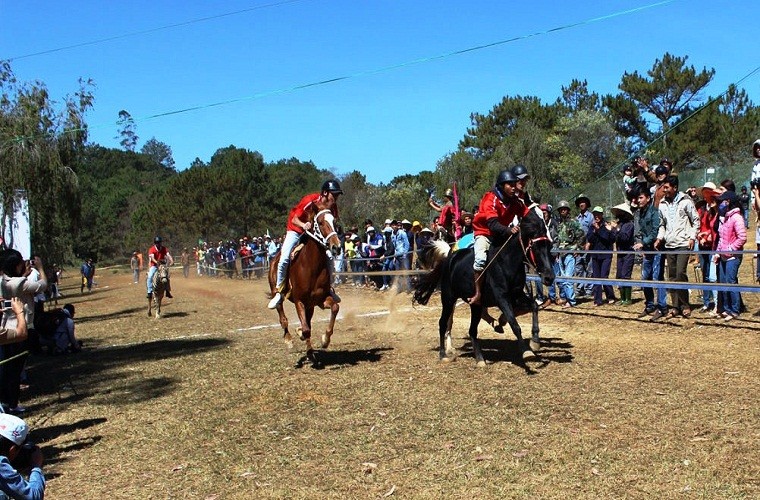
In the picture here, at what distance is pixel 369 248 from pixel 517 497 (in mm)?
20667

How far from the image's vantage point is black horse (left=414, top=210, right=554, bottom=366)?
9.86 meters

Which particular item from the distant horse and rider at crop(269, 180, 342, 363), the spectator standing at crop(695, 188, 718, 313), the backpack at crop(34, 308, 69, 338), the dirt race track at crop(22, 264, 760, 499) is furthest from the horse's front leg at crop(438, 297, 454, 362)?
the backpack at crop(34, 308, 69, 338)

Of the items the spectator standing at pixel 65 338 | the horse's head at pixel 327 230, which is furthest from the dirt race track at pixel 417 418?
the horse's head at pixel 327 230

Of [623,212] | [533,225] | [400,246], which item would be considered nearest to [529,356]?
[533,225]

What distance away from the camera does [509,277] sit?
10070 millimetres

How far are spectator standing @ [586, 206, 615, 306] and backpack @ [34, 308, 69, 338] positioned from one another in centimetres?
1147

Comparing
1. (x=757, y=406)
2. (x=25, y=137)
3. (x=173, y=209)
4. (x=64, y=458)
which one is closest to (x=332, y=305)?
(x=64, y=458)

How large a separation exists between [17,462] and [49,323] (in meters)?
10.6

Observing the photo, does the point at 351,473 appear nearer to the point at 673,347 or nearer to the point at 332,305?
the point at 332,305

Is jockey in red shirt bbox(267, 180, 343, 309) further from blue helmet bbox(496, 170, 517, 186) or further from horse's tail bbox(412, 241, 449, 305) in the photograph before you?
blue helmet bbox(496, 170, 517, 186)

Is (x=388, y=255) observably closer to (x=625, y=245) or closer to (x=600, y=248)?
(x=600, y=248)

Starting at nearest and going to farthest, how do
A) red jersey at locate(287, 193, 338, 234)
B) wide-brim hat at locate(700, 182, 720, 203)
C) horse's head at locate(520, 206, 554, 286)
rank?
horse's head at locate(520, 206, 554, 286) < red jersey at locate(287, 193, 338, 234) < wide-brim hat at locate(700, 182, 720, 203)

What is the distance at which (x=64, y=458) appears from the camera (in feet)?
24.3

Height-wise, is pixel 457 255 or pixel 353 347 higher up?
pixel 457 255
